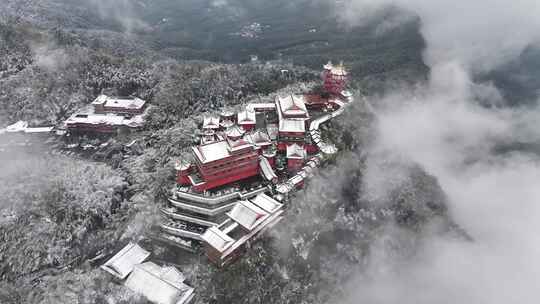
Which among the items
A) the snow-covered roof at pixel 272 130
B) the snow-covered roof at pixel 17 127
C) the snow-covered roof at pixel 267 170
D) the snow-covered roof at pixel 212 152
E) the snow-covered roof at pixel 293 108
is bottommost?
the snow-covered roof at pixel 17 127

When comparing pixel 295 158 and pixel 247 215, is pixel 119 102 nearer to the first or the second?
pixel 295 158

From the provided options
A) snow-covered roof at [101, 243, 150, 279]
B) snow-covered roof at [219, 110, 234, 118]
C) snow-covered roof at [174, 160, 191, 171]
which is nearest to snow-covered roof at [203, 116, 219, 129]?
snow-covered roof at [219, 110, 234, 118]

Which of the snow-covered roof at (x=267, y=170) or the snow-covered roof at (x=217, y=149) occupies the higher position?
the snow-covered roof at (x=217, y=149)

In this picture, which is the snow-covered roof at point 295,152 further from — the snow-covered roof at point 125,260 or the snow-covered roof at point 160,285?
the snow-covered roof at point 125,260

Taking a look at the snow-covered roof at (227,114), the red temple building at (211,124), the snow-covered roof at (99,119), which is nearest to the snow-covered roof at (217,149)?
the red temple building at (211,124)

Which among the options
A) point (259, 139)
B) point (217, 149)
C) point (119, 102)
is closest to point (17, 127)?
point (119, 102)

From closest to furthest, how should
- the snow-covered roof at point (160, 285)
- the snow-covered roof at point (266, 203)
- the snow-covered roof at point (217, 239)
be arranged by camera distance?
the snow-covered roof at point (160, 285)
the snow-covered roof at point (217, 239)
the snow-covered roof at point (266, 203)

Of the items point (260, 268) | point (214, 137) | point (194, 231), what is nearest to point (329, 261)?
point (260, 268)
